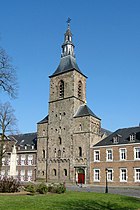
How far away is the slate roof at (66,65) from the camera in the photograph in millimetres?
50184

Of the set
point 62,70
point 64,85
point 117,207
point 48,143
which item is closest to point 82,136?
point 48,143

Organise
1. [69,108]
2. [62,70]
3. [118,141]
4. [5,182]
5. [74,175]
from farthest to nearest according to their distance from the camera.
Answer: [62,70], [69,108], [74,175], [118,141], [5,182]

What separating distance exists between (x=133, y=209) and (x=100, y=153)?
2784 centimetres

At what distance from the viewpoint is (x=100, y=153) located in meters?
41.6

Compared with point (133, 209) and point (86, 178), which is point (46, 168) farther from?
point (133, 209)

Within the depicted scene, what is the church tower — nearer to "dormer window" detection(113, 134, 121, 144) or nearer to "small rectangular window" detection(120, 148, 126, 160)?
"dormer window" detection(113, 134, 121, 144)

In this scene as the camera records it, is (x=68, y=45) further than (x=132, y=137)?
Yes

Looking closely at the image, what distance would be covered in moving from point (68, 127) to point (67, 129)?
1.30 ft

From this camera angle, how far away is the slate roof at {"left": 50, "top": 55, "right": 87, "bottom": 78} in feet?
165

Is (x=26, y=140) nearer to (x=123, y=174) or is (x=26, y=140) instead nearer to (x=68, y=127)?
(x=68, y=127)

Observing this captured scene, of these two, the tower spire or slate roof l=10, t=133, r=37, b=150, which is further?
slate roof l=10, t=133, r=37, b=150

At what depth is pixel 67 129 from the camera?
152ft

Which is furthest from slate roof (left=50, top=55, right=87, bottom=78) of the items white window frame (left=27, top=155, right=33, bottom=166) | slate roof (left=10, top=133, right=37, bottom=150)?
white window frame (left=27, top=155, right=33, bottom=166)

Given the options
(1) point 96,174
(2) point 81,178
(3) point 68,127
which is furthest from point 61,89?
(1) point 96,174
